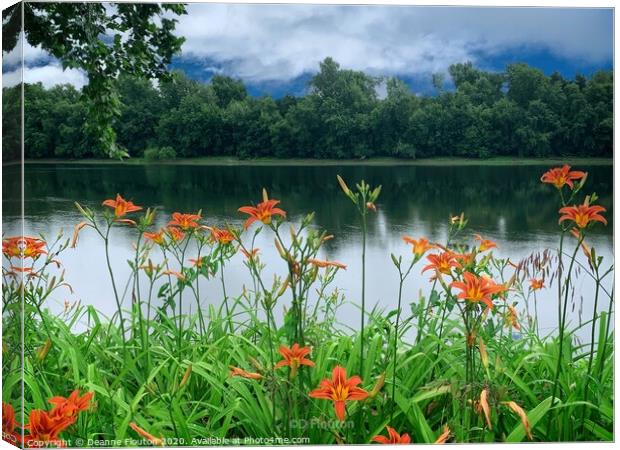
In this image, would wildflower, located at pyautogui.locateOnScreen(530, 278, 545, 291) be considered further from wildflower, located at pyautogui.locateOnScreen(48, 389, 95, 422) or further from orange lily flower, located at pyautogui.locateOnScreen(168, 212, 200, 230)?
wildflower, located at pyautogui.locateOnScreen(48, 389, 95, 422)

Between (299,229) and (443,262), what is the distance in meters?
0.62

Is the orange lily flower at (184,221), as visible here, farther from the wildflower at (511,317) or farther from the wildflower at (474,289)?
the wildflower at (511,317)

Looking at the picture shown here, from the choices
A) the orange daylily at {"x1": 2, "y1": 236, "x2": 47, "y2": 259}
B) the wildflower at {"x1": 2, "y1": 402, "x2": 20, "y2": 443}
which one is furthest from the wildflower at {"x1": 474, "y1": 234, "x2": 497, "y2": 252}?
the wildflower at {"x1": 2, "y1": 402, "x2": 20, "y2": 443}

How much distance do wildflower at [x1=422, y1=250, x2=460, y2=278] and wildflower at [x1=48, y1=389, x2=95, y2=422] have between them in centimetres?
147

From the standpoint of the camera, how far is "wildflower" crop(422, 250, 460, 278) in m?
3.10

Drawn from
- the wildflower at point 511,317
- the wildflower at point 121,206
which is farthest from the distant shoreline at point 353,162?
the wildflower at point 511,317

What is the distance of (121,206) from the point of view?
3193mm

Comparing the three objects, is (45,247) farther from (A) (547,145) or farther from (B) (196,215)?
(A) (547,145)

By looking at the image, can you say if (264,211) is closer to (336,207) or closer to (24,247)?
(336,207)

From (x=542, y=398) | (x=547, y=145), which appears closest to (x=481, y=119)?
(x=547, y=145)

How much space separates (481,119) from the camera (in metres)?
3.46

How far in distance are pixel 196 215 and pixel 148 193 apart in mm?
226

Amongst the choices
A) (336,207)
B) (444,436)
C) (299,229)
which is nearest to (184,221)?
(299,229)

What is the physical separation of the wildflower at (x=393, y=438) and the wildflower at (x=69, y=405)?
117 cm
